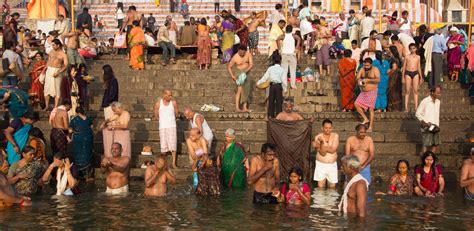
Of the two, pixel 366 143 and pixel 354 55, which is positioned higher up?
pixel 354 55

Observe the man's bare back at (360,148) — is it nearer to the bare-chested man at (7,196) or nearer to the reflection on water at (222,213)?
the reflection on water at (222,213)

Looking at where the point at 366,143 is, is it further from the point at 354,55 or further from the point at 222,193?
the point at 354,55

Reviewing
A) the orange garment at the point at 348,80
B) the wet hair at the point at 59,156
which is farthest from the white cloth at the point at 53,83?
the orange garment at the point at 348,80

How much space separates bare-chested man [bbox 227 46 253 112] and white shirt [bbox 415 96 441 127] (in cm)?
364

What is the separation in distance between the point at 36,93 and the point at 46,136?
1.68 meters

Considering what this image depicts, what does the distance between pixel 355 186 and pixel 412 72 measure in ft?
23.3

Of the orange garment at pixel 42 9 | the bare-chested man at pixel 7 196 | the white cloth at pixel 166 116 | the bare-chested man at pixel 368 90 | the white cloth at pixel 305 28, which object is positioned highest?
the orange garment at pixel 42 9

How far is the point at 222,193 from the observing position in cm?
1395

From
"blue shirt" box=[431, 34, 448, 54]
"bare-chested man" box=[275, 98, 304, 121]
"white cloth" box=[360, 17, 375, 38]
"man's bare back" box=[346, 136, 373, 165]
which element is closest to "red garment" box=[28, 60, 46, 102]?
"bare-chested man" box=[275, 98, 304, 121]

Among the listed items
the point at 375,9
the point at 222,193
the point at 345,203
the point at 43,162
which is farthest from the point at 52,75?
the point at 375,9

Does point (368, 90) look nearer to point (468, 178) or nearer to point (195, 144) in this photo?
point (468, 178)

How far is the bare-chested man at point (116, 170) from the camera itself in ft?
45.1

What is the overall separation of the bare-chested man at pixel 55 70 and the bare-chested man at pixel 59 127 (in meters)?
1.69

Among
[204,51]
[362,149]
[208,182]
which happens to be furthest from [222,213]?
[204,51]
